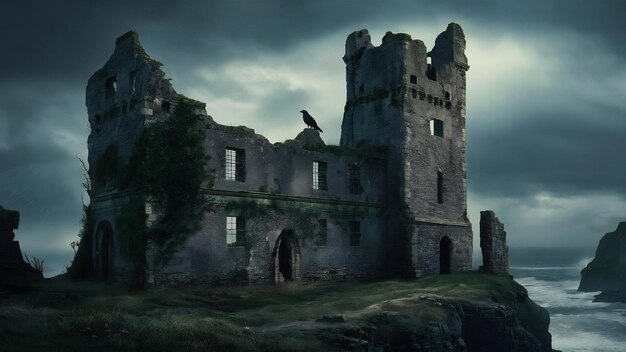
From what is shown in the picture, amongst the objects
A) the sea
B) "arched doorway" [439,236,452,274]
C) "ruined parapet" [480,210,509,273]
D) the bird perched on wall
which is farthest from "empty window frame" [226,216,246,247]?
the sea

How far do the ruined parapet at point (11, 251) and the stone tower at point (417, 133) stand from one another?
18.3 meters

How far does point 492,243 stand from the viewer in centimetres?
3241

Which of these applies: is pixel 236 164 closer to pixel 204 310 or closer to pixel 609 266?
pixel 204 310

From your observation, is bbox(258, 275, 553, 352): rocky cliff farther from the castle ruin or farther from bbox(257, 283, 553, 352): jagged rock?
the castle ruin

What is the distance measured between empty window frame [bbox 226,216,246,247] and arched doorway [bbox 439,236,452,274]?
1307 centimetres

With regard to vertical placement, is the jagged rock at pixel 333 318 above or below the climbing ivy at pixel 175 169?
below

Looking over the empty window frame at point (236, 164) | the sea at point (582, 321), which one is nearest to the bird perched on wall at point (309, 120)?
the empty window frame at point (236, 164)

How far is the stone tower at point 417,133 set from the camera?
101ft

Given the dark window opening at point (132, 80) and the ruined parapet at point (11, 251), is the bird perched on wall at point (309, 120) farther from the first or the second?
the ruined parapet at point (11, 251)

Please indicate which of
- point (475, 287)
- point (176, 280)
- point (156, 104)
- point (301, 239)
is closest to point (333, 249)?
point (301, 239)

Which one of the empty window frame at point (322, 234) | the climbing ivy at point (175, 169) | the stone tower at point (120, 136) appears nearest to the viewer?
the climbing ivy at point (175, 169)

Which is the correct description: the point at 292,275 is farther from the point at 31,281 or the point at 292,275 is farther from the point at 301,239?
the point at 31,281

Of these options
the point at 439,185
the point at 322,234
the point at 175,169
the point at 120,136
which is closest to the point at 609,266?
the point at 439,185

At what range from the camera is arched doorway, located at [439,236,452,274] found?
32.6m
